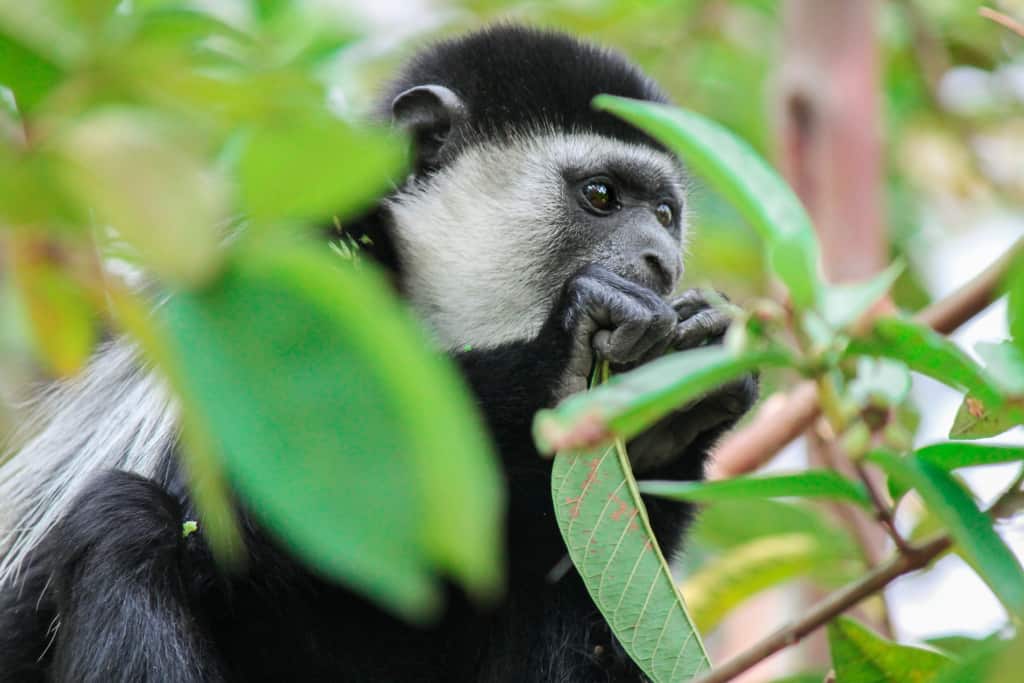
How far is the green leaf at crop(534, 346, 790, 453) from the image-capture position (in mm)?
714

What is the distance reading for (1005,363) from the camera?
2.51 ft

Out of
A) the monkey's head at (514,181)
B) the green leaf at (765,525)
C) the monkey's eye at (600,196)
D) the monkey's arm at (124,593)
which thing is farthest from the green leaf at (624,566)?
the monkey's eye at (600,196)

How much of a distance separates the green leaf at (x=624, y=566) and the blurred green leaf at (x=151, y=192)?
714mm

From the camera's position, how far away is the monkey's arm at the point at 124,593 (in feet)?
5.38

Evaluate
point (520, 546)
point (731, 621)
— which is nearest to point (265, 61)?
point (520, 546)

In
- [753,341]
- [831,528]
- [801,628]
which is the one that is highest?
[753,341]

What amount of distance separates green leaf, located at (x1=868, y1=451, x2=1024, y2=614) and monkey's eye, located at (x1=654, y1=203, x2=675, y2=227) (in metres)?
1.47

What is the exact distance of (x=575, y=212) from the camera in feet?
Answer: 7.41

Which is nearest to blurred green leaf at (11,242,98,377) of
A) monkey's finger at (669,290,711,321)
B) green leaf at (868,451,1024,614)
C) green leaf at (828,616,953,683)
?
green leaf at (868,451,1024,614)

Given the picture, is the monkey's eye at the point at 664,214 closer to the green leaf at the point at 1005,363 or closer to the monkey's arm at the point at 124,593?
the monkey's arm at the point at 124,593

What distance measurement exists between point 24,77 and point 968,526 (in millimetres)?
688

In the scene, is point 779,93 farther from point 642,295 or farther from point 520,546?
point 520,546

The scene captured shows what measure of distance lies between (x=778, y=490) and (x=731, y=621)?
254 centimetres

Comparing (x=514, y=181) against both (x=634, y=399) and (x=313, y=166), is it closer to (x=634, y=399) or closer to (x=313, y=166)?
(x=634, y=399)
